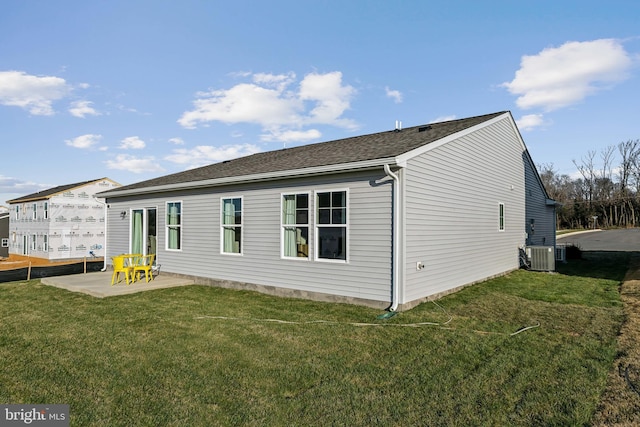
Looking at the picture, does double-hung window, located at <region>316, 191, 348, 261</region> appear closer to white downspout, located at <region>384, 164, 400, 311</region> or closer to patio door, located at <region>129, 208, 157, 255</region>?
white downspout, located at <region>384, 164, 400, 311</region>

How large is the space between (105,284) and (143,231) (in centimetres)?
272

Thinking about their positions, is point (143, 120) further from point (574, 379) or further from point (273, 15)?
point (574, 379)

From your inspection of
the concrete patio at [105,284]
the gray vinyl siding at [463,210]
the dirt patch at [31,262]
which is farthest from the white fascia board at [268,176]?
the dirt patch at [31,262]

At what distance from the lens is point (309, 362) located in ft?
14.0

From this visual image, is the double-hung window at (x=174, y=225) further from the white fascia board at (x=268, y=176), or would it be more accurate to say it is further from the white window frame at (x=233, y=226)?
the white window frame at (x=233, y=226)

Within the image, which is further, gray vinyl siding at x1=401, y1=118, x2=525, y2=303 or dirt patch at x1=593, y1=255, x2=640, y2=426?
gray vinyl siding at x1=401, y1=118, x2=525, y2=303

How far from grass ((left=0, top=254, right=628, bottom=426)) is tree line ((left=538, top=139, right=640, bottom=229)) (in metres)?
51.2

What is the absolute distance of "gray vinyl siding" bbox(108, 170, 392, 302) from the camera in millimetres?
7000

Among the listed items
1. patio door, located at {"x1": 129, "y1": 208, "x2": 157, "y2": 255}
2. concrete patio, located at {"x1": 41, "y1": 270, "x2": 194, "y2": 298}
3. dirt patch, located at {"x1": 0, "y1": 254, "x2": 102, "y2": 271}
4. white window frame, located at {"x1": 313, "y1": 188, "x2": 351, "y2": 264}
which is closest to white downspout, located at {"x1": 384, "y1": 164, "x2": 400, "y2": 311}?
white window frame, located at {"x1": 313, "y1": 188, "x2": 351, "y2": 264}

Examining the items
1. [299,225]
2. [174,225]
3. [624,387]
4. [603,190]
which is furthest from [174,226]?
[603,190]

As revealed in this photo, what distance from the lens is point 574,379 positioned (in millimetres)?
3752

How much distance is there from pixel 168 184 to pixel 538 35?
12.1 m

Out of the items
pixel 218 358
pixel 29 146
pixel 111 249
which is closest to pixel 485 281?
pixel 218 358

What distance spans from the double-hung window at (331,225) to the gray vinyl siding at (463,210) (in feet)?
4.34
